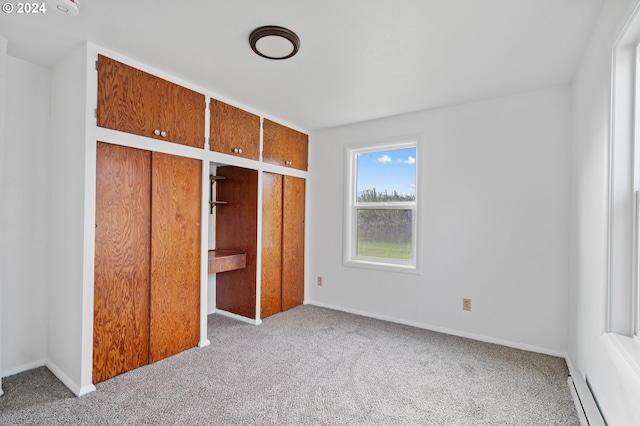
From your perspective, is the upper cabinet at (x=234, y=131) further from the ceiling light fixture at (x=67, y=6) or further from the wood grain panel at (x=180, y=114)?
the ceiling light fixture at (x=67, y=6)

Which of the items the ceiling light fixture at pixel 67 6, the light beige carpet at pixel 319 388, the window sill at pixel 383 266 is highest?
the ceiling light fixture at pixel 67 6

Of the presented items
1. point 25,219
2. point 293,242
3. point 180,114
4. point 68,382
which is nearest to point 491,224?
point 293,242

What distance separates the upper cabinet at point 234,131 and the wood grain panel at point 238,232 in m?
0.31

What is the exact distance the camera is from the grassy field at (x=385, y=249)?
3650 mm

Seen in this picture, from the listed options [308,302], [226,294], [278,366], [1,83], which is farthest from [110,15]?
[308,302]

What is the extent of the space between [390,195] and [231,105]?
2016 mm

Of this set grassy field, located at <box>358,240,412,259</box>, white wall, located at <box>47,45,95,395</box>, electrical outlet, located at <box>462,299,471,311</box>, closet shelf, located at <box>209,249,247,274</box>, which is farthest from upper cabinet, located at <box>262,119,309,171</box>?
electrical outlet, located at <box>462,299,471,311</box>

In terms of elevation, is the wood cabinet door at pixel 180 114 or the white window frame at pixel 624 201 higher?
the wood cabinet door at pixel 180 114

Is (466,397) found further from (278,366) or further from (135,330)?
(135,330)

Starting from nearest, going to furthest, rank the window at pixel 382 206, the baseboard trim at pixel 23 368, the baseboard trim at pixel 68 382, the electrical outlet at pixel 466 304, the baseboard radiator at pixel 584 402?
the baseboard radiator at pixel 584 402
the baseboard trim at pixel 68 382
the baseboard trim at pixel 23 368
the electrical outlet at pixel 466 304
the window at pixel 382 206

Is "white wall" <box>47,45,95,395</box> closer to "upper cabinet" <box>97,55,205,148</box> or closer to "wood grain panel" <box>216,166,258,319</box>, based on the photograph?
"upper cabinet" <box>97,55,205,148</box>

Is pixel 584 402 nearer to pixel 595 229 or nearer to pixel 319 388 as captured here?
pixel 595 229

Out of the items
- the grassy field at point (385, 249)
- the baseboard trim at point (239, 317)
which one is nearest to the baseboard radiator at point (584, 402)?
the grassy field at point (385, 249)

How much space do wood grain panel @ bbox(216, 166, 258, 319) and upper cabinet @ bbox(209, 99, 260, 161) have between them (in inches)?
12.1
